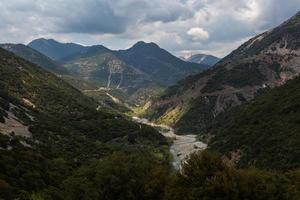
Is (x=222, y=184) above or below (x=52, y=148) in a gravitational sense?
above

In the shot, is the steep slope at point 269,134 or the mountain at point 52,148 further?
the steep slope at point 269,134

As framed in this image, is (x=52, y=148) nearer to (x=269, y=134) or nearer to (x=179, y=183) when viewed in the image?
(x=269, y=134)

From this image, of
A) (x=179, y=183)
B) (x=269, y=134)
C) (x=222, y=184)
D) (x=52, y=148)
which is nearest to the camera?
(x=222, y=184)

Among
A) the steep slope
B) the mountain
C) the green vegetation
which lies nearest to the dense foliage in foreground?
the green vegetation

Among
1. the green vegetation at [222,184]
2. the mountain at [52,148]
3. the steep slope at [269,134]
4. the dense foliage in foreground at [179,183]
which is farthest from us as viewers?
the steep slope at [269,134]

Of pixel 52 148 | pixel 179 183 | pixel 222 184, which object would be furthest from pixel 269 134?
pixel 222 184

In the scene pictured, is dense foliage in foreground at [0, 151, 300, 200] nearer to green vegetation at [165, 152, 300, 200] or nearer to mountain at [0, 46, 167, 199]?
green vegetation at [165, 152, 300, 200]

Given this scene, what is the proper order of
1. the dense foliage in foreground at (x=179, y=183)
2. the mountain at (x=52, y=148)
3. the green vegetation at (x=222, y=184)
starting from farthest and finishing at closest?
the mountain at (x=52, y=148) → the dense foliage in foreground at (x=179, y=183) → the green vegetation at (x=222, y=184)

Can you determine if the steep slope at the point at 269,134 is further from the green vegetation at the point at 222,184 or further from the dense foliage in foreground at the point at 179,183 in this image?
the green vegetation at the point at 222,184

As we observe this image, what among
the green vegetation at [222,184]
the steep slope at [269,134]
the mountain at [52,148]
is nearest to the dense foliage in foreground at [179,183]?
the green vegetation at [222,184]
